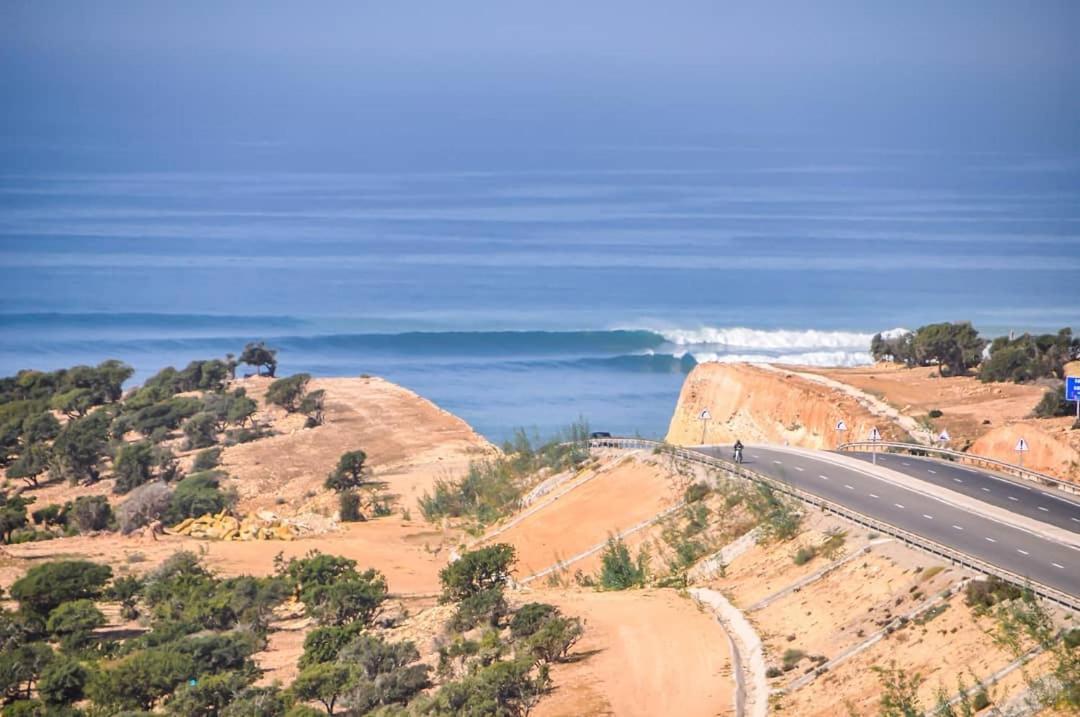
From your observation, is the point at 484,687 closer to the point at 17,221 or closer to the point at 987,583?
the point at 987,583

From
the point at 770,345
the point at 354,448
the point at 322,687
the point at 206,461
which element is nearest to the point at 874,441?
the point at 322,687

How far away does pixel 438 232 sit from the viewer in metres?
139

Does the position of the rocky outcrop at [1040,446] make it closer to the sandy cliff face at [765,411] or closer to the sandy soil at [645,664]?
the sandy cliff face at [765,411]

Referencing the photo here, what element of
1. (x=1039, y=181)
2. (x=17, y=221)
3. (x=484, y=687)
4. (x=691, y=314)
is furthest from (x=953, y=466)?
(x=1039, y=181)

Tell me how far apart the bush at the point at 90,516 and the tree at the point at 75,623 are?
1251cm

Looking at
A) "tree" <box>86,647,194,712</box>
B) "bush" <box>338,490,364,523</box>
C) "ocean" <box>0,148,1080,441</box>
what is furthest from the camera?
"ocean" <box>0,148,1080,441</box>

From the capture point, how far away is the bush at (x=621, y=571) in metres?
32.0

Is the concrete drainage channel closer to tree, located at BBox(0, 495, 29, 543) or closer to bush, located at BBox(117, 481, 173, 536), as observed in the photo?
bush, located at BBox(117, 481, 173, 536)

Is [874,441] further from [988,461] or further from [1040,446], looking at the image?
[1040,446]

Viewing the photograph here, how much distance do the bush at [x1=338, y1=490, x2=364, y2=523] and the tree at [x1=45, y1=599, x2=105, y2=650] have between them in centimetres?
1350

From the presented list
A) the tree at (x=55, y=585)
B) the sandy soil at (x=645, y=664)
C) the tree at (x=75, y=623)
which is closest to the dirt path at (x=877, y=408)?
the sandy soil at (x=645, y=664)

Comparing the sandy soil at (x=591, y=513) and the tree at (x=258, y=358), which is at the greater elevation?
the tree at (x=258, y=358)

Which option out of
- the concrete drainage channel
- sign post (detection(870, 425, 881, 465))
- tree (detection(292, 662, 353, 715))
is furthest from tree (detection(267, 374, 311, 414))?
tree (detection(292, 662, 353, 715))

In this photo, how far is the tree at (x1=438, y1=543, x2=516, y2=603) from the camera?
30984mm
